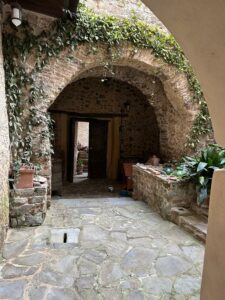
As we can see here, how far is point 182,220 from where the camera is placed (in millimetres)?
3266

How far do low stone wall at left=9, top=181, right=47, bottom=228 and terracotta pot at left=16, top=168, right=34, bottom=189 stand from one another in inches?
2.2

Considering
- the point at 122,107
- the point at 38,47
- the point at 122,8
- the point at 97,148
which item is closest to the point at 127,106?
the point at 122,107

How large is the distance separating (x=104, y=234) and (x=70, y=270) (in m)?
0.85

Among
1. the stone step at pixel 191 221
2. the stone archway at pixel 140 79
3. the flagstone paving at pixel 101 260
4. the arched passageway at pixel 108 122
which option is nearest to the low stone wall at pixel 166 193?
the stone step at pixel 191 221

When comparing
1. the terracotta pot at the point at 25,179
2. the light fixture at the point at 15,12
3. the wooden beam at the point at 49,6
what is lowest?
the terracotta pot at the point at 25,179

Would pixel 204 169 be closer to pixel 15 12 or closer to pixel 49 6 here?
pixel 49 6

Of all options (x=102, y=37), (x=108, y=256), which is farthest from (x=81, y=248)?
(x=102, y=37)

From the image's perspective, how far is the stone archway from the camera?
3697 millimetres

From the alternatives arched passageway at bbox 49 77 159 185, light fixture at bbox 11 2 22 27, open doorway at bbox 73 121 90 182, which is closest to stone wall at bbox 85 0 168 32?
light fixture at bbox 11 2 22 27

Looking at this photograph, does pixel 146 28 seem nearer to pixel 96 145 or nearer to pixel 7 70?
pixel 7 70

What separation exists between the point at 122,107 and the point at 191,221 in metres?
5.09

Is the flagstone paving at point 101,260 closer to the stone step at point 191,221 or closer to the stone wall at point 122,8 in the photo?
the stone step at point 191,221

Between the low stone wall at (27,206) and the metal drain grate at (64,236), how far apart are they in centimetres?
33

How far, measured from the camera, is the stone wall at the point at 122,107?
23.2 ft
